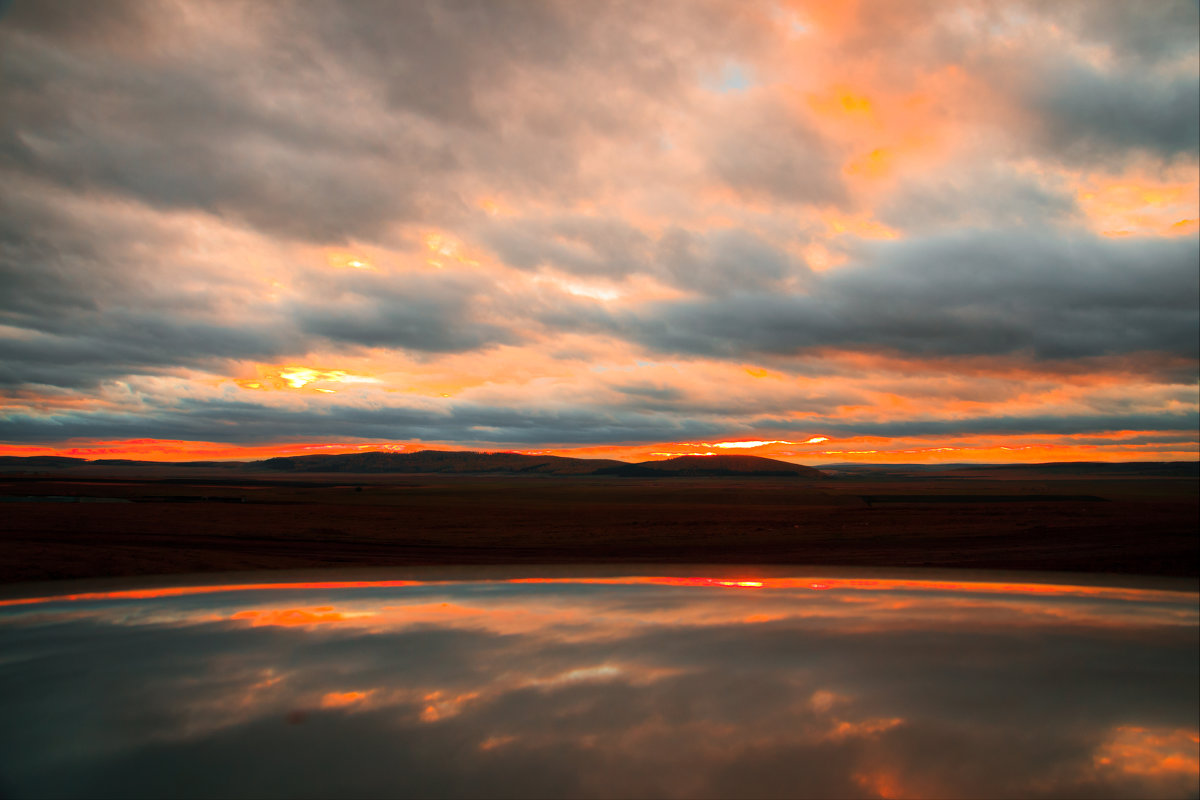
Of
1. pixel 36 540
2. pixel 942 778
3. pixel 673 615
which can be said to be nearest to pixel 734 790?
pixel 942 778

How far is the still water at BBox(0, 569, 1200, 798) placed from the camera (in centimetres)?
501

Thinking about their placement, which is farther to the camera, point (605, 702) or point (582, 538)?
point (582, 538)

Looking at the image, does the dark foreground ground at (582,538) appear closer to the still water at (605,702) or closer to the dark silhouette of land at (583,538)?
the dark silhouette of land at (583,538)

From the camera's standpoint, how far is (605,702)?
639cm

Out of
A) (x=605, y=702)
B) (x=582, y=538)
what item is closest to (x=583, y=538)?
(x=582, y=538)

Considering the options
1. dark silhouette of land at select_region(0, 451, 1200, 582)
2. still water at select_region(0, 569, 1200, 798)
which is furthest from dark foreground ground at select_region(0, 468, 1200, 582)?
still water at select_region(0, 569, 1200, 798)

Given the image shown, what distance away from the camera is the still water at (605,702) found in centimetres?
501

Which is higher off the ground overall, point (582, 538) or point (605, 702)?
point (605, 702)

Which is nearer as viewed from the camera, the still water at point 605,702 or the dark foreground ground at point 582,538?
the still water at point 605,702

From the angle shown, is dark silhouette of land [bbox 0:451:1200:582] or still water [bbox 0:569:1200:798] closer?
still water [bbox 0:569:1200:798]

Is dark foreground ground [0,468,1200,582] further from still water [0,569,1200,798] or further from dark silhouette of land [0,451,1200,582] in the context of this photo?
still water [0,569,1200,798]

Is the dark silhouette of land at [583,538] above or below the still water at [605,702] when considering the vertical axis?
below

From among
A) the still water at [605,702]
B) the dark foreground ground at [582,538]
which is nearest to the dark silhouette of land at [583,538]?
the dark foreground ground at [582,538]

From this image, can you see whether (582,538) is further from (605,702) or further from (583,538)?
(605,702)
